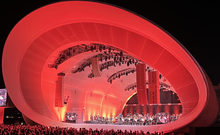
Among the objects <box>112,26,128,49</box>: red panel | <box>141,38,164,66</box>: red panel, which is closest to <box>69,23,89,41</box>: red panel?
A: <box>112,26,128,49</box>: red panel

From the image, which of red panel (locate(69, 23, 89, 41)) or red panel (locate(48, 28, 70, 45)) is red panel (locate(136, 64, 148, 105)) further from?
red panel (locate(48, 28, 70, 45))

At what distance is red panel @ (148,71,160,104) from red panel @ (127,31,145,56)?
9.88 feet

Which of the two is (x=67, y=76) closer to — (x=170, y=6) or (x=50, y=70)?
(x=50, y=70)

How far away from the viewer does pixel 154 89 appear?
13.5m

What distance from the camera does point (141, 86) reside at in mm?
13773

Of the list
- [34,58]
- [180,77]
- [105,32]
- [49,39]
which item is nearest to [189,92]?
[180,77]

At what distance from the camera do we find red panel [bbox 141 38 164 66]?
1052cm

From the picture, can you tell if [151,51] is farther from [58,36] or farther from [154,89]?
[58,36]

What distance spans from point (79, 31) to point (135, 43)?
3.93m

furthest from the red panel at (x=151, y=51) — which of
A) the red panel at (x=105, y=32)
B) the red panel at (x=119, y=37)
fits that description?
the red panel at (x=105, y=32)

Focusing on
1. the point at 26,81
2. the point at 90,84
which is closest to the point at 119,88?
the point at 90,84

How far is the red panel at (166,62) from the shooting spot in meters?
10.4

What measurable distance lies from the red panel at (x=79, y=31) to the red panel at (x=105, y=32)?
1268mm

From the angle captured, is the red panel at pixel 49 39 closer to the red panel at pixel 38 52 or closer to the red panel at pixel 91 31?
the red panel at pixel 38 52
